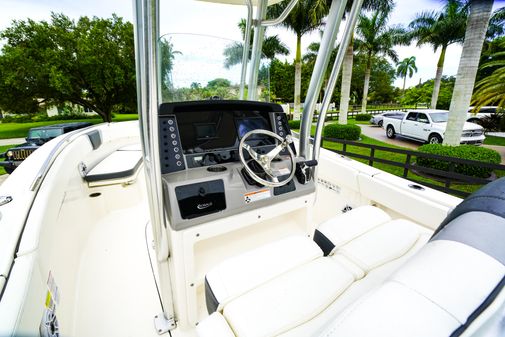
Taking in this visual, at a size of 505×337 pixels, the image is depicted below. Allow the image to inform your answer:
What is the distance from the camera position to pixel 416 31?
1370 cm

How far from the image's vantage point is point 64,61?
11.8 metres

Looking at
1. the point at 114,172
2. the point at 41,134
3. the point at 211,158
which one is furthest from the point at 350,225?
the point at 41,134

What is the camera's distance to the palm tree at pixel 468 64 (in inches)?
162

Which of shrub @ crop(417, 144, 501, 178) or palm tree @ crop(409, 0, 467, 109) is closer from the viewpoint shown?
shrub @ crop(417, 144, 501, 178)

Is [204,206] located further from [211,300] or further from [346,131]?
[346,131]

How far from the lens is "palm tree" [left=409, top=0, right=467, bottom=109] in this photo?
11625mm

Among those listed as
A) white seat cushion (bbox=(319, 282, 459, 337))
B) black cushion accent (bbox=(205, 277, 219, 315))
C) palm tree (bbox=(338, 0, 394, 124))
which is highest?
palm tree (bbox=(338, 0, 394, 124))

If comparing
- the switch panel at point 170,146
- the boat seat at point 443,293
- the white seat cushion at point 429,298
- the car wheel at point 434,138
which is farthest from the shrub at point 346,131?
the white seat cushion at point 429,298

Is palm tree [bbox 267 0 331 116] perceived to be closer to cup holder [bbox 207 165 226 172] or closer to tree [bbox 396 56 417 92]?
→ cup holder [bbox 207 165 226 172]

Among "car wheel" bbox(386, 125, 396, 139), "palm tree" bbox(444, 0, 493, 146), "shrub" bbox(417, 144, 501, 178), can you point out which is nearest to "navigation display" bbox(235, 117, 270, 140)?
"shrub" bbox(417, 144, 501, 178)

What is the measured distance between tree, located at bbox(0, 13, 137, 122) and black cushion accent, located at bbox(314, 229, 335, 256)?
1440 centimetres

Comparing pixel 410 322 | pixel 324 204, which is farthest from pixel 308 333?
pixel 324 204

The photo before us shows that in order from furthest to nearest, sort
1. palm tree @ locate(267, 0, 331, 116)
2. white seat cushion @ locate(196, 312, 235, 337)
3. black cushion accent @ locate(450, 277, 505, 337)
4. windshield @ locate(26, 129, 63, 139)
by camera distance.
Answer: palm tree @ locate(267, 0, 331, 116), windshield @ locate(26, 129, 63, 139), white seat cushion @ locate(196, 312, 235, 337), black cushion accent @ locate(450, 277, 505, 337)

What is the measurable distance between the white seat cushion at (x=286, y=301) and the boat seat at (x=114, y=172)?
1.91 metres
